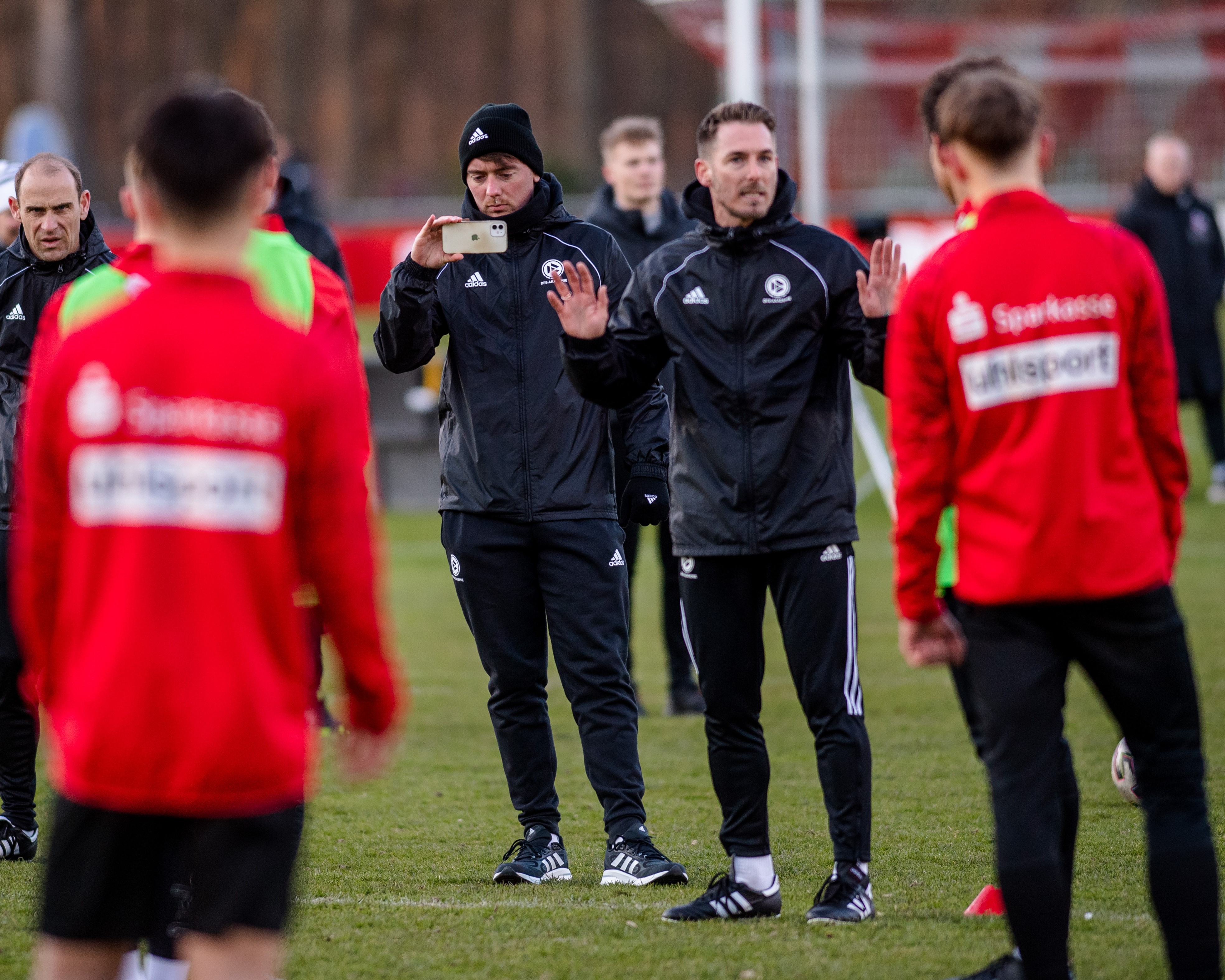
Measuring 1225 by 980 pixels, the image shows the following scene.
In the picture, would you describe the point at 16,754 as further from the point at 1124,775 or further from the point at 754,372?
the point at 1124,775

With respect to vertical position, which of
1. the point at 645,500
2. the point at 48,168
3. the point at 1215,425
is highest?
the point at 48,168

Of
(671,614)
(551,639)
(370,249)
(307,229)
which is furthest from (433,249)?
(370,249)

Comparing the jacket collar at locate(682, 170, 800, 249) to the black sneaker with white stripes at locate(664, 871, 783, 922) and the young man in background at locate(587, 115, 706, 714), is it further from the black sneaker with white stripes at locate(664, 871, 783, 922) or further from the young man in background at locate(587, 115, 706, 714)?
the young man in background at locate(587, 115, 706, 714)

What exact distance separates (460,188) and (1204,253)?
17.9m

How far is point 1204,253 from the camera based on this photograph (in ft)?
43.1

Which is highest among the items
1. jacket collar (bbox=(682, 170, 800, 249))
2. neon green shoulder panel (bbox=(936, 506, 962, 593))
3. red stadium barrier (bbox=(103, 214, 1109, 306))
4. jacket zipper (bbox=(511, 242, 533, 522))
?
red stadium barrier (bbox=(103, 214, 1109, 306))

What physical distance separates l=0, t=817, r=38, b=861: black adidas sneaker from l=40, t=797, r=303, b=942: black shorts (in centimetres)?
292

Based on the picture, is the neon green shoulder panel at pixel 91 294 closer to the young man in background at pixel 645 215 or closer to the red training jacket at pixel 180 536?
the red training jacket at pixel 180 536

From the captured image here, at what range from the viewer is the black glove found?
5.29 meters

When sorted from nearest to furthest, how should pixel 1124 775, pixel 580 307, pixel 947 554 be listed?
pixel 947 554
pixel 580 307
pixel 1124 775

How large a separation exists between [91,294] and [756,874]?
234cm

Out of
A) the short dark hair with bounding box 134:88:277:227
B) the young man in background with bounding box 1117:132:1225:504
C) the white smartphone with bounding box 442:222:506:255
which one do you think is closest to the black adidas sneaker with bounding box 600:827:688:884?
the white smartphone with bounding box 442:222:506:255

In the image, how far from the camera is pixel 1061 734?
11.9 ft

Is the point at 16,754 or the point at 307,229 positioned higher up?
the point at 307,229
